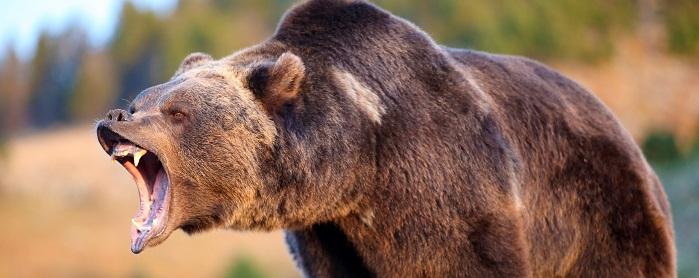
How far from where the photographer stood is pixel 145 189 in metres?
4.93

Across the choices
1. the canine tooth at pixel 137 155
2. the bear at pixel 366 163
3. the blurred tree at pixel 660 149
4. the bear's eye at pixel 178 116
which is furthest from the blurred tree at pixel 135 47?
the canine tooth at pixel 137 155

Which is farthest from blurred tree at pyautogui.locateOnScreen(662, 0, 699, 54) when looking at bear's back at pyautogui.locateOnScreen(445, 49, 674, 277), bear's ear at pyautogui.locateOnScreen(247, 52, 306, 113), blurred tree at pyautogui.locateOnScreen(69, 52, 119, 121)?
bear's ear at pyautogui.locateOnScreen(247, 52, 306, 113)

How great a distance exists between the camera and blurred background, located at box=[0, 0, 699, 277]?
40.7m

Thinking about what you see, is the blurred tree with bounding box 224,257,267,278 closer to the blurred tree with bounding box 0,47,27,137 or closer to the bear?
the bear

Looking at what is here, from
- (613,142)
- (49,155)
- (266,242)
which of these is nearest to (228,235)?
(266,242)

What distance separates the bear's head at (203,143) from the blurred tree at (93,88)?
4274 cm

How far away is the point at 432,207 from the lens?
538 centimetres

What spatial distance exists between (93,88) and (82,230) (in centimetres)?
684

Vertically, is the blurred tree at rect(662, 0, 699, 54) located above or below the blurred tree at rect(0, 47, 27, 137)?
above

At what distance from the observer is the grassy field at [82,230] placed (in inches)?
1548

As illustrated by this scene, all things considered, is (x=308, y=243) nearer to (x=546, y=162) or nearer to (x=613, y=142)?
(x=546, y=162)

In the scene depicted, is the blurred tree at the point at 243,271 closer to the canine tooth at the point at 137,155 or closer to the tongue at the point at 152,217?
the tongue at the point at 152,217

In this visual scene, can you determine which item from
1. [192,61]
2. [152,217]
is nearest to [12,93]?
[192,61]

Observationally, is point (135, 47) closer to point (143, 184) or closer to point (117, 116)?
point (143, 184)
